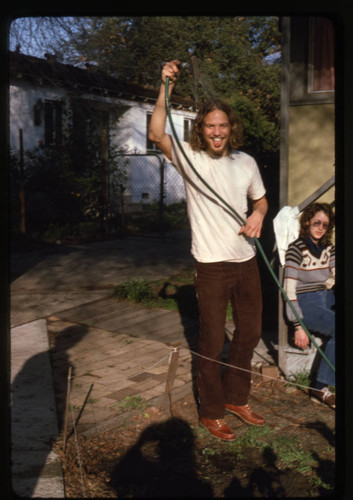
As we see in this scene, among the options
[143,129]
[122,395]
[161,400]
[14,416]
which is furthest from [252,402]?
[143,129]

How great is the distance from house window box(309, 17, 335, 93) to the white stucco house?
22.7 feet

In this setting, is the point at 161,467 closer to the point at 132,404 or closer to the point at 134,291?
the point at 132,404

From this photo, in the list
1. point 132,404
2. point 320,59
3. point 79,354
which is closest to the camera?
point 132,404

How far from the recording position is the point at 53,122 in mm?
14773

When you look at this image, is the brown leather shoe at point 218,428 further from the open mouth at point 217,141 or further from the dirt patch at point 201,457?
the open mouth at point 217,141

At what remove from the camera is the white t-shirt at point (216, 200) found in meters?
3.26

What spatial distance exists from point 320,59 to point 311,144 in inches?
24.5

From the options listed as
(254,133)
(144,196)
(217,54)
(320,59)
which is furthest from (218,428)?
(217,54)

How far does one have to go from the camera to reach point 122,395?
412cm

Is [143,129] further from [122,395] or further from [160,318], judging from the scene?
[122,395]

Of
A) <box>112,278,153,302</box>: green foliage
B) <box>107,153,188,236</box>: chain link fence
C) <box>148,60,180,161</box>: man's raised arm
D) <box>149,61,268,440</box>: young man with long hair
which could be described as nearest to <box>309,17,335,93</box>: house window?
<box>149,61,268,440</box>: young man with long hair

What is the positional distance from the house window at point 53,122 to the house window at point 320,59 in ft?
33.7

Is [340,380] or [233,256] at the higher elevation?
[233,256]

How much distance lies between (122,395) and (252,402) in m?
Answer: 0.89
